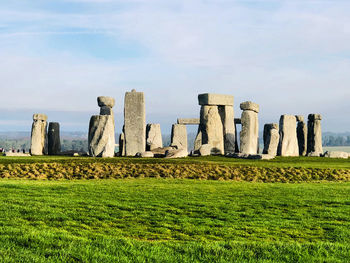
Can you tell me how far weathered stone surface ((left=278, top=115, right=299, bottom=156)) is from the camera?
28.5m

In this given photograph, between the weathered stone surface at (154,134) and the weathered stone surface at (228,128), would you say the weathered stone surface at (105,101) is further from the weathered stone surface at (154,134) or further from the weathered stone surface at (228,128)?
the weathered stone surface at (228,128)

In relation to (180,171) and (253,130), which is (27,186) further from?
(253,130)

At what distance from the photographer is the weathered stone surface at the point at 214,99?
92.7 ft

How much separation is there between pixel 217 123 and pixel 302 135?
725 cm

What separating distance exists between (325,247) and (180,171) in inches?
427

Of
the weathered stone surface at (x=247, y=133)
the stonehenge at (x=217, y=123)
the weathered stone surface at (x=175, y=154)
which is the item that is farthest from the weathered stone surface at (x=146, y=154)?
the weathered stone surface at (x=247, y=133)

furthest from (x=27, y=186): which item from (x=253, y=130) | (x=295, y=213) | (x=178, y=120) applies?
(x=178, y=120)

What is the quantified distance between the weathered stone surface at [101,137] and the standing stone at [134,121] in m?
1.18

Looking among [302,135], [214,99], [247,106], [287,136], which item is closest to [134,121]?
[214,99]

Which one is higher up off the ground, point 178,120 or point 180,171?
point 178,120

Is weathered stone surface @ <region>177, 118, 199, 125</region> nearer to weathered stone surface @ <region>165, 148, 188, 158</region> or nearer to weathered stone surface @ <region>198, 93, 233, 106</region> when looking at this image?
weathered stone surface @ <region>198, 93, 233, 106</region>

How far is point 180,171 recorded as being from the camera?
17109 mm

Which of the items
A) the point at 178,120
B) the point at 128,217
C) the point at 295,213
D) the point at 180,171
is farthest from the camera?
the point at 178,120

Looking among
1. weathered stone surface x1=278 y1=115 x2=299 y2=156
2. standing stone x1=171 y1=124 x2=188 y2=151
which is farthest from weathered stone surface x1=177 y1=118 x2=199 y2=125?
weathered stone surface x1=278 y1=115 x2=299 y2=156
